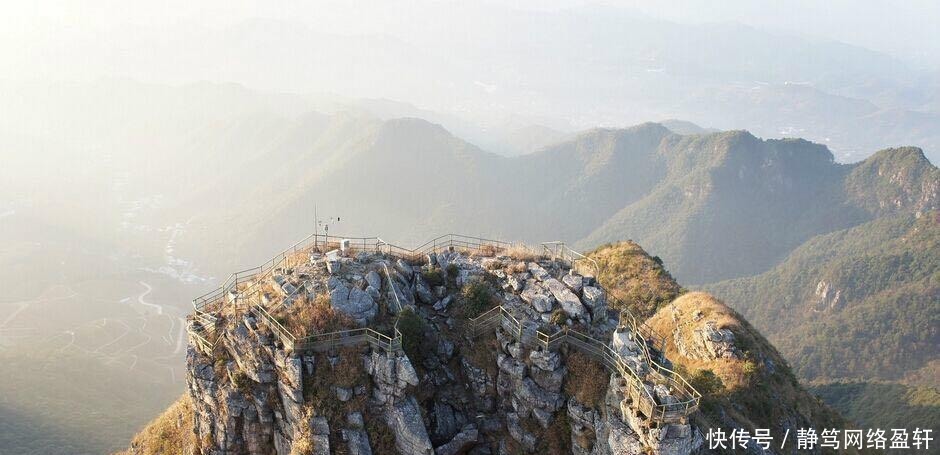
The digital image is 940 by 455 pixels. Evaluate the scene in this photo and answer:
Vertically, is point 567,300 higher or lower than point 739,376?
higher

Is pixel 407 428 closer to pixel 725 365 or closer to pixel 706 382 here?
pixel 706 382

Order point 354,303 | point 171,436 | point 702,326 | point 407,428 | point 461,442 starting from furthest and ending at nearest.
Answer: point 702,326, point 171,436, point 354,303, point 461,442, point 407,428

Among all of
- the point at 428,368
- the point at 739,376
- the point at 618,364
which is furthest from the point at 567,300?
the point at 739,376

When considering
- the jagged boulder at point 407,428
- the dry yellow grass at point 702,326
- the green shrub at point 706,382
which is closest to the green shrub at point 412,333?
the jagged boulder at point 407,428

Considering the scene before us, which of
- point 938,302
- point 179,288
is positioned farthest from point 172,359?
point 938,302

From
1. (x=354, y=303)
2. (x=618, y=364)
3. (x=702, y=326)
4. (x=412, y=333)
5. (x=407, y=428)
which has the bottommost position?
(x=702, y=326)

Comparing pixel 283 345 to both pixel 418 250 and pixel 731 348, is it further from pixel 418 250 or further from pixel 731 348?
pixel 731 348

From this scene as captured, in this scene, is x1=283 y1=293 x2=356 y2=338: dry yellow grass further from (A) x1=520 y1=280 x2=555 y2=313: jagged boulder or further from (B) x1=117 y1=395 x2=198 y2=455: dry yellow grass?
(B) x1=117 y1=395 x2=198 y2=455: dry yellow grass

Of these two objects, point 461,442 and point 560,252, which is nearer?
point 461,442

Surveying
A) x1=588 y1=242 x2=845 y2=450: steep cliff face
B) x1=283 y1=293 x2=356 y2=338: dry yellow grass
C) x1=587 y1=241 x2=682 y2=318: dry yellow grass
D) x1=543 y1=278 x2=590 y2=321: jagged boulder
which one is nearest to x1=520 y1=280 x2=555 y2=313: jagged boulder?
x1=543 y1=278 x2=590 y2=321: jagged boulder
